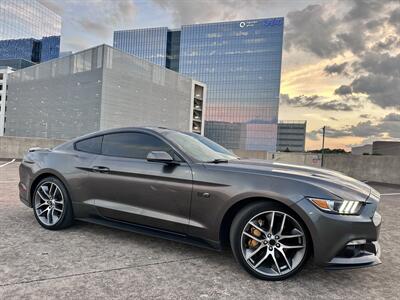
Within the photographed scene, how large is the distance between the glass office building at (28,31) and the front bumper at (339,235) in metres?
123

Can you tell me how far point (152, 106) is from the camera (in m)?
54.5

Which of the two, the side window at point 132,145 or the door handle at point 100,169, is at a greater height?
the side window at point 132,145

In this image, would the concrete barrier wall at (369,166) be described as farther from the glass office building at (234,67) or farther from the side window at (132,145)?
the glass office building at (234,67)

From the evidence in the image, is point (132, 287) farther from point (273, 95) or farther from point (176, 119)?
point (273, 95)

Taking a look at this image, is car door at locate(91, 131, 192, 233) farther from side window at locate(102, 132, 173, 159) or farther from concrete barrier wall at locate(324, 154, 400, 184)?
concrete barrier wall at locate(324, 154, 400, 184)

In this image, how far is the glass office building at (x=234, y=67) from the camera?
105 m

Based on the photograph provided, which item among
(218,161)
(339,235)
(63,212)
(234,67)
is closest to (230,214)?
(218,161)

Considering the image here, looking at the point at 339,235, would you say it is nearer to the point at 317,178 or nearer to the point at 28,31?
the point at 317,178

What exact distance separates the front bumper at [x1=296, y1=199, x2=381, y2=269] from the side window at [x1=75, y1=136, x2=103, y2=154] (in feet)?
8.74

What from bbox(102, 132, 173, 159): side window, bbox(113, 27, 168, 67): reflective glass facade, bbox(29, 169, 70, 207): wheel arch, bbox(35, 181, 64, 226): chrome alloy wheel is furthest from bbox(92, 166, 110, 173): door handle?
bbox(113, 27, 168, 67): reflective glass facade

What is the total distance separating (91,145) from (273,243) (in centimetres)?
266

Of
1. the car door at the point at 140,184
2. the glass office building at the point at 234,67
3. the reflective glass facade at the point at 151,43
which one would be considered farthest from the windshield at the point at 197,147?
the reflective glass facade at the point at 151,43

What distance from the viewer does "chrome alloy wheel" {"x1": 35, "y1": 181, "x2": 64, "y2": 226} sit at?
4.57 metres

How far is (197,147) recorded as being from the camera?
13.5 feet
